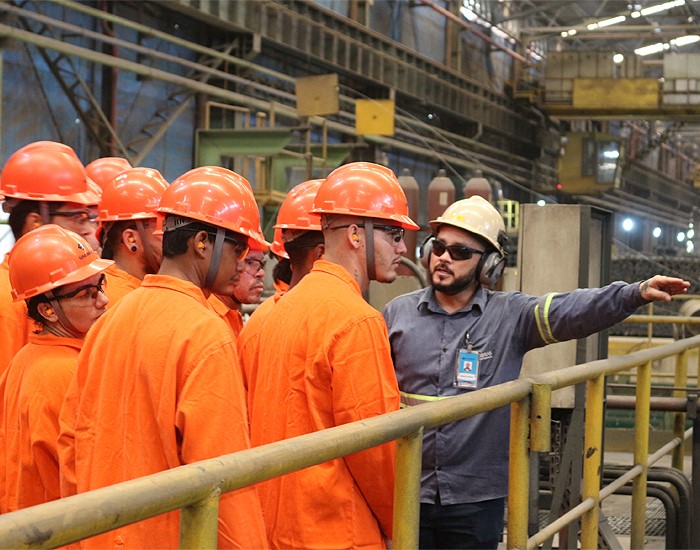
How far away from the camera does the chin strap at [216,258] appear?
2447 millimetres

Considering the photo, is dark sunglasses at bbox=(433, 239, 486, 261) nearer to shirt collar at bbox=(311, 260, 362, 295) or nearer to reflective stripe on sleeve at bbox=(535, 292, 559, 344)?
reflective stripe on sleeve at bbox=(535, 292, 559, 344)

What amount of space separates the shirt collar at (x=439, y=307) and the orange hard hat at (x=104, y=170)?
3120 millimetres

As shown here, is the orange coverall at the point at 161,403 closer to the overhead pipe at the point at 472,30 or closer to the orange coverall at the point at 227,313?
the orange coverall at the point at 227,313

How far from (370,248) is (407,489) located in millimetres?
1026

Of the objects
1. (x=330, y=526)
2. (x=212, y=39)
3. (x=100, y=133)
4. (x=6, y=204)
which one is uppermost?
(x=212, y=39)

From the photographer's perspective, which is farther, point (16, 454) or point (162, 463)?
point (16, 454)

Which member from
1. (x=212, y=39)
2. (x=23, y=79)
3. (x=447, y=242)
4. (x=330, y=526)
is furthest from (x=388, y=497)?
(x=212, y=39)

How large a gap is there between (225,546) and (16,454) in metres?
0.94

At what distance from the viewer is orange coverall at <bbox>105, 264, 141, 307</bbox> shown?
3760 mm

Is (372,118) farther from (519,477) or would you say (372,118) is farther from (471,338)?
(519,477)

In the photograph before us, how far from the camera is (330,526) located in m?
2.69

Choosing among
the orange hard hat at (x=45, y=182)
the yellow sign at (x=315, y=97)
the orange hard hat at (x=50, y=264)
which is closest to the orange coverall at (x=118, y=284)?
the orange hard hat at (x=50, y=264)

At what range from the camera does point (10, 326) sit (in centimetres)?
363

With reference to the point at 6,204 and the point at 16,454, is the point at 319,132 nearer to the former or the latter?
the point at 6,204
